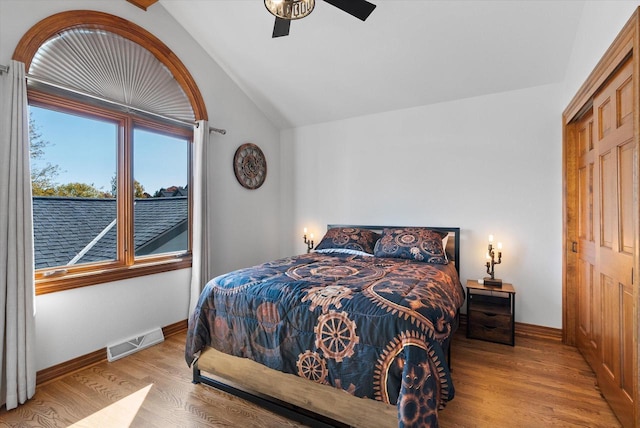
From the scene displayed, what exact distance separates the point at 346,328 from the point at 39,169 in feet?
8.61

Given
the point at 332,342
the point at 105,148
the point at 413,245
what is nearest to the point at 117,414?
the point at 332,342

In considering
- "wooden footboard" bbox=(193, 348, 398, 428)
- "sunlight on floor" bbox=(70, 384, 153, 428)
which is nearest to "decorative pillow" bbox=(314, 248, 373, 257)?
"wooden footboard" bbox=(193, 348, 398, 428)

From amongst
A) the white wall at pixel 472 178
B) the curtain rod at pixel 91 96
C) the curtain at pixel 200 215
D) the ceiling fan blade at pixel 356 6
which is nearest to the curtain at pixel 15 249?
the curtain rod at pixel 91 96

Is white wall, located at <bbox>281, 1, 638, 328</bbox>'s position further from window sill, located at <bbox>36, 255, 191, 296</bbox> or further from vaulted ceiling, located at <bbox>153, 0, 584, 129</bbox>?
window sill, located at <bbox>36, 255, 191, 296</bbox>

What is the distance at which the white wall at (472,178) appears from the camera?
122 inches

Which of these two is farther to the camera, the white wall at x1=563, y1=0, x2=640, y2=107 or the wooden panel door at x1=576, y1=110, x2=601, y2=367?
the wooden panel door at x1=576, y1=110, x2=601, y2=367

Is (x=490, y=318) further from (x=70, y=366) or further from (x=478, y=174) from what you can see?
(x=70, y=366)

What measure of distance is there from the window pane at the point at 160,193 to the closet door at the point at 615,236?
3695 millimetres

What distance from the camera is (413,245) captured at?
3098mm

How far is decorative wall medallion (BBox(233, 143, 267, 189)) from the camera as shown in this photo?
394 centimetres

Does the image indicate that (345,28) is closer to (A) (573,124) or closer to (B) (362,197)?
(B) (362,197)

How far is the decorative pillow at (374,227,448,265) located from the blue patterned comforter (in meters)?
0.57

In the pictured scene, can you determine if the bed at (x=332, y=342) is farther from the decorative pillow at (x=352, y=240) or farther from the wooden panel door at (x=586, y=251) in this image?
the wooden panel door at (x=586, y=251)

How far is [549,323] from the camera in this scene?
307 centimetres
